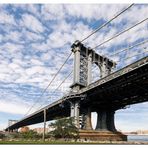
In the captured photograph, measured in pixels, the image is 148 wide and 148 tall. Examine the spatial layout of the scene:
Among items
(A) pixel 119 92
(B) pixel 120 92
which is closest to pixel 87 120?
(A) pixel 119 92

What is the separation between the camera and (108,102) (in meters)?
71.2

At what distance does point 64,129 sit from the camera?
56.8 metres

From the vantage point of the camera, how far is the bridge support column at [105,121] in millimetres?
73175

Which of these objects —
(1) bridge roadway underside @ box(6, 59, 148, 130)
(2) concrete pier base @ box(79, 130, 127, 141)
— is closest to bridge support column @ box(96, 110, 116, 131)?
(1) bridge roadway underside @ box(6, 59, 148, 130)

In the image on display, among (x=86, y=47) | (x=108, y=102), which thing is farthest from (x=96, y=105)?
(x=86, y=47)

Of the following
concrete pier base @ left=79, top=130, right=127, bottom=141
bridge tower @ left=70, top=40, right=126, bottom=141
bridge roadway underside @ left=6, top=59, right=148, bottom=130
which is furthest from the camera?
bridge tower @ left=70, top=40, right=126, bottom=141

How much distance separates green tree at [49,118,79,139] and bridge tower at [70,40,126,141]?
→ 4.65 meters

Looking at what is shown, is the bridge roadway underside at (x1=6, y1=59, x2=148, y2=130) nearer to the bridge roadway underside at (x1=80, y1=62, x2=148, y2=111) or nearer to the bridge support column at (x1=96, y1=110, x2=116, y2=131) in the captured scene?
the bridge roadway underside at (x1=80, y1=62, x2=148, y2=111)

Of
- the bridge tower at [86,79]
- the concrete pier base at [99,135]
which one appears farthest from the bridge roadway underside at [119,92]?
the concrete pier base at [99,135]

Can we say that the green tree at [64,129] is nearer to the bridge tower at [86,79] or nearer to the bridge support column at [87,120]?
the bridge tower at [86,79]

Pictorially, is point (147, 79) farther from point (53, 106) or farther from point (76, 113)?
point (53, 106)

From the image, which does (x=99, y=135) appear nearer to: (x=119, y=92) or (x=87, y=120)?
(x=87, y=120)

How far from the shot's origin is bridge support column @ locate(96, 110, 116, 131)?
240 ft

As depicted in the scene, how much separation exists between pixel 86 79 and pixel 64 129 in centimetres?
1646
